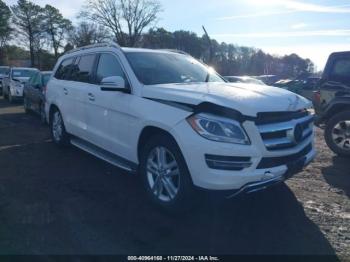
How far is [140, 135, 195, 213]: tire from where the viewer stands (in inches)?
152

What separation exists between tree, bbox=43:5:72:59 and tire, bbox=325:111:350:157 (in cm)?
6201

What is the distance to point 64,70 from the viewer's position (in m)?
7.12

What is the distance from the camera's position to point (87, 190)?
497 centimetres

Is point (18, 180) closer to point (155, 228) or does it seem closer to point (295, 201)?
point (155, 228)

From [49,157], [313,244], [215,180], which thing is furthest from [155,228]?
[49,157]

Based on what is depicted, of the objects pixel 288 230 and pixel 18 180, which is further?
pixel 18 180

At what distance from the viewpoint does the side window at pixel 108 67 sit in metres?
5.10

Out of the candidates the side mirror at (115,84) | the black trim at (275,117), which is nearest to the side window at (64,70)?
the side mirror at (115,84)

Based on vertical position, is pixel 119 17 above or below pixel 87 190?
above

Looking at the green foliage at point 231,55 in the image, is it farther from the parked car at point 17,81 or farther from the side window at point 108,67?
the side window at point 108,67

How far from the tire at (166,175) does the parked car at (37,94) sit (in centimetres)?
696

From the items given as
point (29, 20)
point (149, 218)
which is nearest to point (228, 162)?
point (149, 218)

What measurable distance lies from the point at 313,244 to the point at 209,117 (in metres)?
1.61

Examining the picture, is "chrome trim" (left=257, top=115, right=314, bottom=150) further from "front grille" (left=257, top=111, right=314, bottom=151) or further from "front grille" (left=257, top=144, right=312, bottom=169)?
"front grille" (left=257, top=144, right=312, bottom=169)
